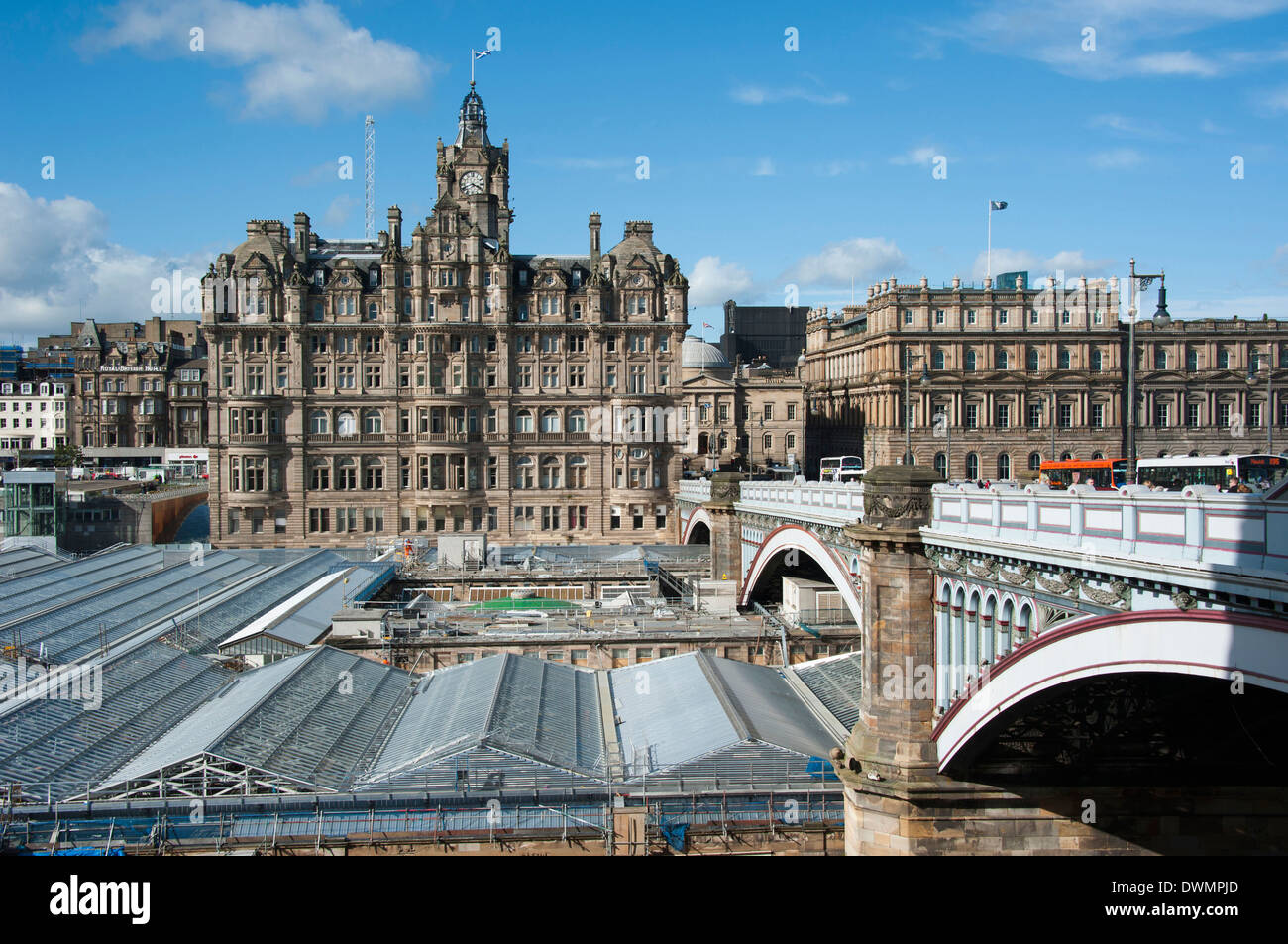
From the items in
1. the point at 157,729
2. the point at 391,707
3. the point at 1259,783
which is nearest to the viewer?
the point at 1259,783

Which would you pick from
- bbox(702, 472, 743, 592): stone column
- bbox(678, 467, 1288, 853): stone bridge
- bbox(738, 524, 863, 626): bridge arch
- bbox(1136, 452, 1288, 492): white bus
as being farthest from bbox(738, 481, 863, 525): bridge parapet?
bbox(1136, 452, 1288, 492): white bus

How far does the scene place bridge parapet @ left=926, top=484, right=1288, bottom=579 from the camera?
13352mm

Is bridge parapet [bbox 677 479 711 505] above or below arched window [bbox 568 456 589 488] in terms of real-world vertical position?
below

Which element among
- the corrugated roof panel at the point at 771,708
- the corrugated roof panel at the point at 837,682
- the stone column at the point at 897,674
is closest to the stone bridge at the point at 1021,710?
the stone column at the point at 897,674

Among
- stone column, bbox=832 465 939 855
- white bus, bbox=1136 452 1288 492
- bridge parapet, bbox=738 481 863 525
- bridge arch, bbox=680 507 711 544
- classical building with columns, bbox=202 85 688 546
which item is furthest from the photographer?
classical building with columns, bbox=202 85 688 546

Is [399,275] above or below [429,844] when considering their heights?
above

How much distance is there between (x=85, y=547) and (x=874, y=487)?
71209 millimetres

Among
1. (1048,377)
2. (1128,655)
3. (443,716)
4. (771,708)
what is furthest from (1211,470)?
(1048,377)

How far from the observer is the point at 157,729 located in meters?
31.1

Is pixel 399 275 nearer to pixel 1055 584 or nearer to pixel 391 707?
pixel 391 707

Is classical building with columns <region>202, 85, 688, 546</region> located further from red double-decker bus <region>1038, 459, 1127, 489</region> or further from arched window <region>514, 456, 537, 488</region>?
red double-decker bus <region>1038, 459, 1127, 489</region>

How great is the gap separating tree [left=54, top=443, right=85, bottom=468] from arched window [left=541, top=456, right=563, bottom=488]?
64507 mm

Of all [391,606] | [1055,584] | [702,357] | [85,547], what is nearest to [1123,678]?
[1055,584]

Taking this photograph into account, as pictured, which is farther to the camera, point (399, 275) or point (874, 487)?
point (399, 275)
